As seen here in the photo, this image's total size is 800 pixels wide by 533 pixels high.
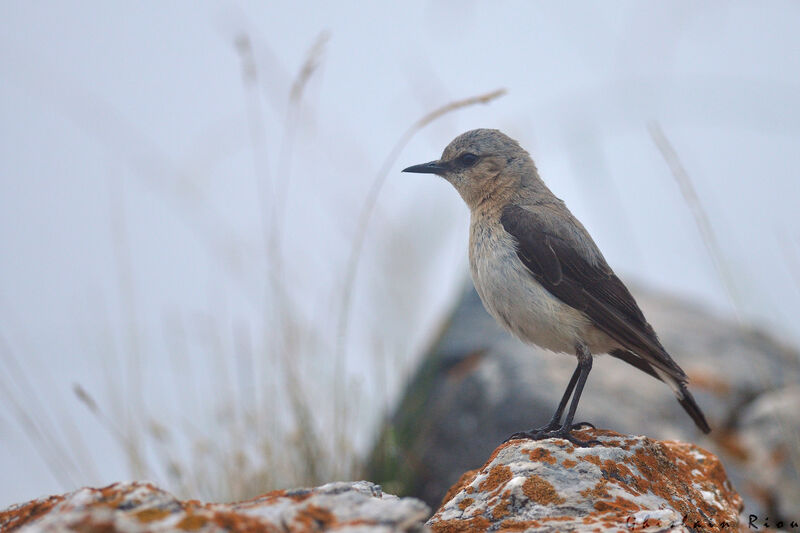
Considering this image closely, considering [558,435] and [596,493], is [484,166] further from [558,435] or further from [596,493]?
[596,493]

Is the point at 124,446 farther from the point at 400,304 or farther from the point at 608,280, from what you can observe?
the point at 608,280

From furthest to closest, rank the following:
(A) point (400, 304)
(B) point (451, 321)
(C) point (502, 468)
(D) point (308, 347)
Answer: (B) point (451, 321) < (A) point (400, 304) < (D) point (308, 347) < (C) point (502, 468)

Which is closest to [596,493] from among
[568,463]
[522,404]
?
[568,463]

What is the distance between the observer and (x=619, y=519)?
2.73m

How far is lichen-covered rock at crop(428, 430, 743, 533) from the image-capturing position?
277 centimetres

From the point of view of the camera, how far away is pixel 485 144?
4840 millimetres

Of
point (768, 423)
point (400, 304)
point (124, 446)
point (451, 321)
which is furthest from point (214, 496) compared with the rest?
point (768, 423)

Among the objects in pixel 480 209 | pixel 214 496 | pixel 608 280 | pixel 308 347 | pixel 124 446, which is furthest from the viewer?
pixel 308 347

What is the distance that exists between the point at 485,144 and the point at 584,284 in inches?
49.2

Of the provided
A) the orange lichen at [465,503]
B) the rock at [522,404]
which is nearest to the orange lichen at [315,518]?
the orange lichen at [465,503]

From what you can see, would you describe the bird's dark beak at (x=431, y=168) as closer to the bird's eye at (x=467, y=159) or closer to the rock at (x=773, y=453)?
the bird's eye at (x=467, y=159)

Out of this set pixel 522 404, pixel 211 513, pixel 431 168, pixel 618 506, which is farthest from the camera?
pixel 522 404

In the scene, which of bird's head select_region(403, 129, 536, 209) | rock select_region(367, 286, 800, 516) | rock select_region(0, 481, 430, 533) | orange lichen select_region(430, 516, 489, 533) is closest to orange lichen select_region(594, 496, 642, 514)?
orange lichen select_region(430, 516, 489, 533)

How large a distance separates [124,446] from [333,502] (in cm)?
390
